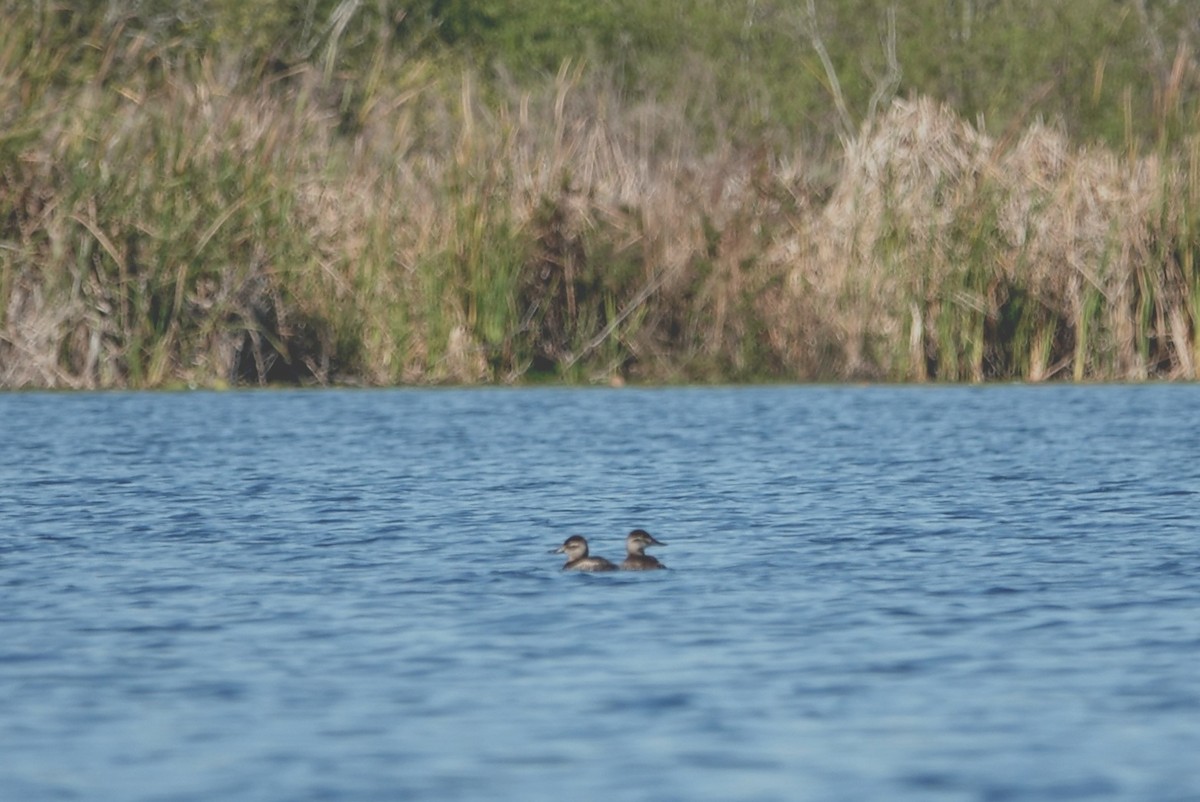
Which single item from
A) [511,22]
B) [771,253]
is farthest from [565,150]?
[511,22]

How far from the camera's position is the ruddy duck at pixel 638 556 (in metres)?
9.74

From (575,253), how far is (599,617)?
1108 centimetres

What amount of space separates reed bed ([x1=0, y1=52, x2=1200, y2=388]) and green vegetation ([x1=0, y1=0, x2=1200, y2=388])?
3 cm

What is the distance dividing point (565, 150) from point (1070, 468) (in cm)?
653

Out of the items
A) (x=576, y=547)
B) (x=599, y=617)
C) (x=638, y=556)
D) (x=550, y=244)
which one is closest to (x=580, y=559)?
(x=576, y=547)

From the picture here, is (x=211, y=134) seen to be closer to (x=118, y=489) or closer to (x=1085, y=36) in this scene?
(x=118, y=489)

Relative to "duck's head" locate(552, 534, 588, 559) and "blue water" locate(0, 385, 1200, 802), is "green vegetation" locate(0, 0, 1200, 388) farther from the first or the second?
"duck's head" locate(552, 534, 588, 559)

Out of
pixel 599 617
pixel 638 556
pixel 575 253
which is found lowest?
pixel 599 617

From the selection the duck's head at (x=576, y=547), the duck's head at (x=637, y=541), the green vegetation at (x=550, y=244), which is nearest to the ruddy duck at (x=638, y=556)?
the duck's head at (x=637, y=541)

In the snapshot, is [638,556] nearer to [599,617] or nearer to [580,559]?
[580,559]

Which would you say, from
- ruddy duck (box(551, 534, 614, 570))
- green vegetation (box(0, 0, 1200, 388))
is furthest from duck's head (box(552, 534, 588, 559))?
green vegetation (box(0, 0, 1200, 388))

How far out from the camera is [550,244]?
64.0 ft

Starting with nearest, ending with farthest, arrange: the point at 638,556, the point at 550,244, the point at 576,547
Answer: the point at 576,547, the point at 638,556, the point at 550,244

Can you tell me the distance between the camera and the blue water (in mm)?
6156
